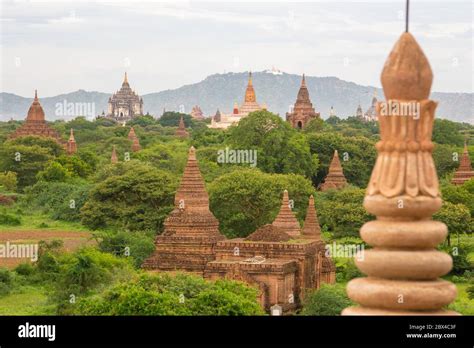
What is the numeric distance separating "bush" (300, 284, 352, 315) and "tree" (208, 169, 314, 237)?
16.6 m

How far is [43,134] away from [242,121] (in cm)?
2232

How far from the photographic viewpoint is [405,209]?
13008 mm

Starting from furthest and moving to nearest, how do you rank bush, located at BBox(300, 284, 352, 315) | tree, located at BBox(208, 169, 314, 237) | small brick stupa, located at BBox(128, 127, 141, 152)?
small brick stupa, located at BBox(128, 127, 141, 152), tree, located at BBox(208, 169, 314, 237), bush, located at BBox(300, 284, 352, 315)

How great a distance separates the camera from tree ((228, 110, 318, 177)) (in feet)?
274

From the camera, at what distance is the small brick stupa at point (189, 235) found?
4544 centimetres

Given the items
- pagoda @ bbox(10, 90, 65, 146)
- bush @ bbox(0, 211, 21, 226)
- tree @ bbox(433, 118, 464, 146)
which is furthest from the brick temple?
tree @ bbox(433, 118, 464, 146)

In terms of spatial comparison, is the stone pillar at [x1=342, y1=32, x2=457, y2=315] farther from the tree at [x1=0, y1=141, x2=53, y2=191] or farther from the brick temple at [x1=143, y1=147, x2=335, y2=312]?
the tree at [x1=0, y1=141, x2=53, y2=191]

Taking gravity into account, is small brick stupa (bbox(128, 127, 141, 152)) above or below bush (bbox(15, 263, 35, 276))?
above

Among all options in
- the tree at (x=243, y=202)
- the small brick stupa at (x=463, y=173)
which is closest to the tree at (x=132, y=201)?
the tree at (x=243, y=202)

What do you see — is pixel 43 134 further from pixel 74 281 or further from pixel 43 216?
pixel 74 281

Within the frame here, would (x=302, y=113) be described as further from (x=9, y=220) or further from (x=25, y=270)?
(x=25, y=270)

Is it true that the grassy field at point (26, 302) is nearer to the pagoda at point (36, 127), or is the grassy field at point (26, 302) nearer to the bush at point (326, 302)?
the bush at point (326, 302)

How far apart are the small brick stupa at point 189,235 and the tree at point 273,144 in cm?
3337
